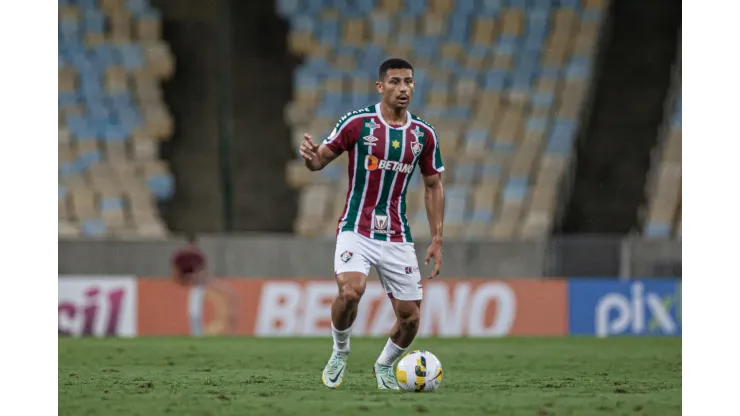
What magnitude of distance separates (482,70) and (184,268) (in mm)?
7348

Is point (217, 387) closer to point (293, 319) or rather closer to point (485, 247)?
point (293, 319)

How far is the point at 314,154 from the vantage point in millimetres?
8609

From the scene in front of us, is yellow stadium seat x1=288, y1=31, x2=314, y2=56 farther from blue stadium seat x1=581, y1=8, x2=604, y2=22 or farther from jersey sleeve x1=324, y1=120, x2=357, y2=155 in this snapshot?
jersey sleeve x1=324, y1=120, x2=357, y2=155

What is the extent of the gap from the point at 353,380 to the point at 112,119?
44.2 ft

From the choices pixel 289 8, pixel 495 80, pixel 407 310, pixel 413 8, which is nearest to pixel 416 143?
pixel 407 310

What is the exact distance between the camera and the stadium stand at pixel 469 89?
20797 millimetres

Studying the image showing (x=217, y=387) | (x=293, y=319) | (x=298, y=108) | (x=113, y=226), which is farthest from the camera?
(x=298, y=108)

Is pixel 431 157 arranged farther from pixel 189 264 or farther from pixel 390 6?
pixel 390 6

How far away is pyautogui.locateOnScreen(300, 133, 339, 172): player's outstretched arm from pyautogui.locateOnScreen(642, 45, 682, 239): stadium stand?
11557mm

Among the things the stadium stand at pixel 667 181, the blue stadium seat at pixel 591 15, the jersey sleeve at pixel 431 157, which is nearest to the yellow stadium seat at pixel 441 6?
the blue stadium seat at pixel 591 15

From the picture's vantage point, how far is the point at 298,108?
2245 centimetres

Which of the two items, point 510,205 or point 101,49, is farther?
point 101,49
